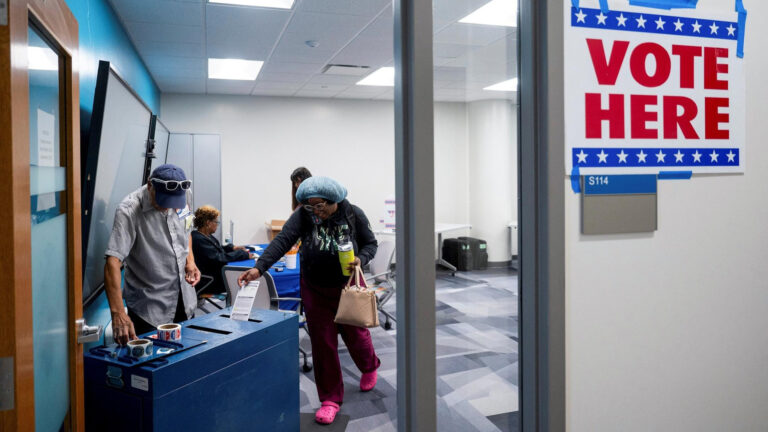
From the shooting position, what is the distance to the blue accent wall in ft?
9.20

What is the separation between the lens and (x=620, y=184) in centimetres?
116

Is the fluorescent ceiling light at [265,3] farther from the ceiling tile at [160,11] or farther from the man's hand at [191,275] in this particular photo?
the man's hand at [191,275]

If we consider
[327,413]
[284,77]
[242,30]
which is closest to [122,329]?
[327,413]

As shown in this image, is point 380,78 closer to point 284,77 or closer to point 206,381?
point 284,77

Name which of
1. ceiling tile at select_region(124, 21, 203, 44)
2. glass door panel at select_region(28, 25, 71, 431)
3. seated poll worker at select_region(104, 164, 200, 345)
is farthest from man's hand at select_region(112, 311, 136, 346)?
ceiling tile at select_region(124, 21, 203, 44)

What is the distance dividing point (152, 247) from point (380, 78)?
4444 millimetres

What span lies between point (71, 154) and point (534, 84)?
1.23 metres

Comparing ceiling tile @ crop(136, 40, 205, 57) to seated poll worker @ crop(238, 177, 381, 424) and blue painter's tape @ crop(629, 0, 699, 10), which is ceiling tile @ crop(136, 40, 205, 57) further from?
blue painter's tape @ crop(629, 0, 699, 10)

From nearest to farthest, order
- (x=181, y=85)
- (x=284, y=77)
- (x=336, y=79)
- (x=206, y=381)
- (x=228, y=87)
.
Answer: (x=206, y=381) < (x=284, y=77) < (x=336, y=79) < (x=181, y=85) < (x=228, y=87)

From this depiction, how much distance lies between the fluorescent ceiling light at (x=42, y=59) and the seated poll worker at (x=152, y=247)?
107 centimetres

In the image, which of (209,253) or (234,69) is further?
(234,69)

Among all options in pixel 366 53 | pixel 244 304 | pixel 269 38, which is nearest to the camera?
pixel 244 304

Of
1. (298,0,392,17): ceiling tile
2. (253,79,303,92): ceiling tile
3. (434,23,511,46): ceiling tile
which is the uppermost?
(253,79,303,92): ceiling tile

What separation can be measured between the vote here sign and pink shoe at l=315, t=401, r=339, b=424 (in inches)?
83.3
